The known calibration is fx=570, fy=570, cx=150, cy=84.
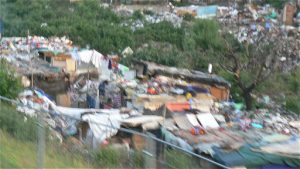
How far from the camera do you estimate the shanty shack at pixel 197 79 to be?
66.8ft

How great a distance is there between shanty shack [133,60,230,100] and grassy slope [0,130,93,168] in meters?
15.0

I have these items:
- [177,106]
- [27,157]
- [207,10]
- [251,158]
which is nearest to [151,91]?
[177,106]

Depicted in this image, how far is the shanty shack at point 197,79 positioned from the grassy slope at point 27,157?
15.0m

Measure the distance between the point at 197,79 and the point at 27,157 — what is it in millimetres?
17372

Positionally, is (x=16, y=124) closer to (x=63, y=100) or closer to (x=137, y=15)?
(x=63, y=100)

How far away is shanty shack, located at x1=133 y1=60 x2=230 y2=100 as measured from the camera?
2036cm

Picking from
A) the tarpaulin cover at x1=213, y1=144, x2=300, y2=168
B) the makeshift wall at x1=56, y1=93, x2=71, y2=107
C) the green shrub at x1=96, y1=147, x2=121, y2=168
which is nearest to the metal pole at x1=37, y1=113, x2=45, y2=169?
the green shrub at x1=96, y1=147, x2=121, y2=168

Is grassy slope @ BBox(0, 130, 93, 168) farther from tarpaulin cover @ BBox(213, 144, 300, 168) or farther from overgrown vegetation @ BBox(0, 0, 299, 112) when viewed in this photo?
overgrown vegetation @ BBox(0, 0, 299, 112)

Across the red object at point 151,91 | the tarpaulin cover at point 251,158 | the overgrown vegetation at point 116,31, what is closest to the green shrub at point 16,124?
the tarpaulin cover at point 251,158

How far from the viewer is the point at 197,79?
21203 mm

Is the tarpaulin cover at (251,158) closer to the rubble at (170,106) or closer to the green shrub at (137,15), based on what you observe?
the rubble at (170,106)

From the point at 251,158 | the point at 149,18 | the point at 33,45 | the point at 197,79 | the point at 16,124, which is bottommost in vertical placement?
the point at 197,79

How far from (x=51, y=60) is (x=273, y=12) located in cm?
2054

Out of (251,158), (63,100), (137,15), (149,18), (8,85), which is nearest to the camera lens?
(251,158)
